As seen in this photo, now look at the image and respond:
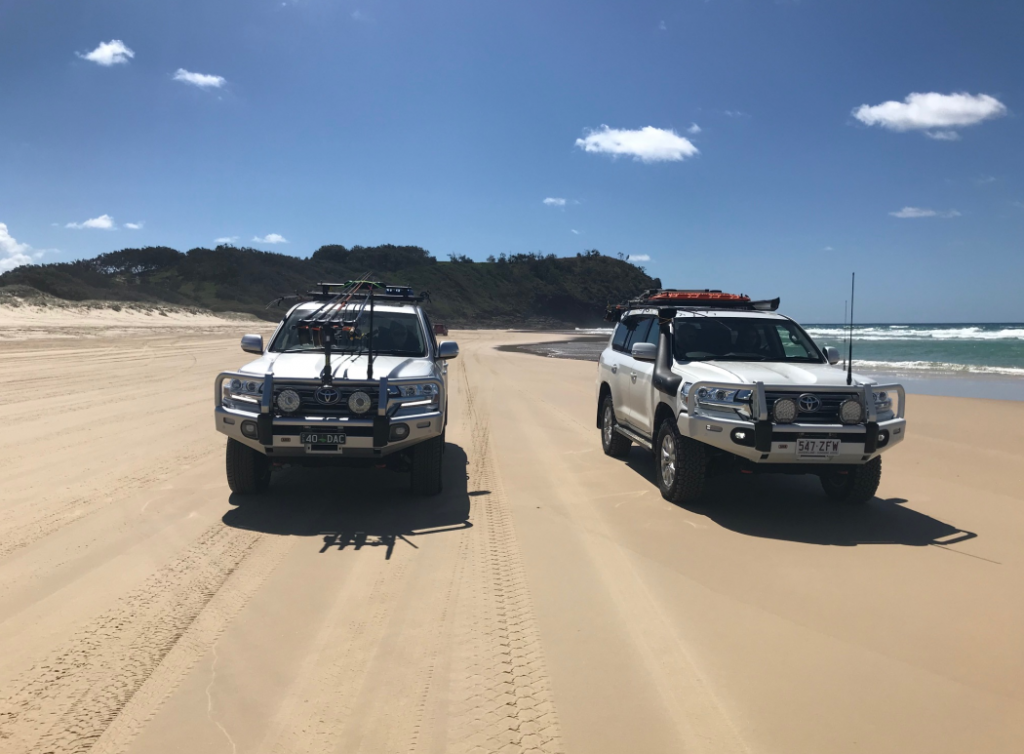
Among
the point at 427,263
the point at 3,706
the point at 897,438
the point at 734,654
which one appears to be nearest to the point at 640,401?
the point at 897,438

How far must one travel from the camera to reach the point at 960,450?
909 cm

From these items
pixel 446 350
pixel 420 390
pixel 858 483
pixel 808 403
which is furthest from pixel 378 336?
pixel 858 483

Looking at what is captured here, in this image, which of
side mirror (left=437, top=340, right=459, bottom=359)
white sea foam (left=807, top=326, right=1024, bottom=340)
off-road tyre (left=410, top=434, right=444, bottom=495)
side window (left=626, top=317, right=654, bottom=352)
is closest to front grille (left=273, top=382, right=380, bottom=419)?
off-road tyre (left=410, top=434, right=444, bottom=495)

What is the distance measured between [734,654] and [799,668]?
303 mm

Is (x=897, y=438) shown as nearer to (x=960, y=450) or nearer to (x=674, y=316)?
(x=674, y=316)

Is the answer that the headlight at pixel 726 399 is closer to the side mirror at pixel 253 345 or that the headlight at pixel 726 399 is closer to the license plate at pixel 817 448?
the license plate at pixel 817 448

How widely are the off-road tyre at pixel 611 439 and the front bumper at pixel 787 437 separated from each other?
252 cm

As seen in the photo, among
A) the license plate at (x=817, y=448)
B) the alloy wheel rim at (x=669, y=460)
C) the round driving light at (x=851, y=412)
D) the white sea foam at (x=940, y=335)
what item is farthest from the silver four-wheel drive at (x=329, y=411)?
the white sea foam at (x=940, y=335)

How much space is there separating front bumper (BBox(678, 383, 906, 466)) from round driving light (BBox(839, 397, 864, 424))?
0.04 metres

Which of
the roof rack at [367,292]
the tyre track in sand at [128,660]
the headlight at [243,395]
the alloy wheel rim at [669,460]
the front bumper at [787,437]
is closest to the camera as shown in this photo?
the tyre track in sand at [128,660]

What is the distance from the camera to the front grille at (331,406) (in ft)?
19.0

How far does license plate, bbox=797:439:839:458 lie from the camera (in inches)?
222

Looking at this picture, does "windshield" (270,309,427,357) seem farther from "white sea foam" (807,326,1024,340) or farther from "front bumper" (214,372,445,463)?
"white sea foam" (807,326,1024,340)

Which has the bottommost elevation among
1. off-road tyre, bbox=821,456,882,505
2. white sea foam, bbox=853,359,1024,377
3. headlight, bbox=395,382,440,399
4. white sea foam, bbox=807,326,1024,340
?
off-road tyre, bbox=821,456,882,505
